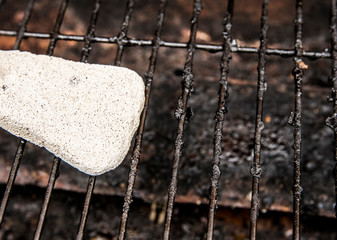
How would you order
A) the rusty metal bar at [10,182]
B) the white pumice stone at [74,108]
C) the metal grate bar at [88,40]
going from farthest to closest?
the metal grate bar at [88,40], the rusty metal bar at [10,182], the white pumice stone at [74,108]

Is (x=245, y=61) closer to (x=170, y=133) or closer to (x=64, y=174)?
(x=170, y=133)

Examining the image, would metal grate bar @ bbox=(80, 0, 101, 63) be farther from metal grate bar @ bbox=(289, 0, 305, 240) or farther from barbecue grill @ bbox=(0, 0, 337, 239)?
metal grate bar @ bbox=(289, 0, 305, 240)

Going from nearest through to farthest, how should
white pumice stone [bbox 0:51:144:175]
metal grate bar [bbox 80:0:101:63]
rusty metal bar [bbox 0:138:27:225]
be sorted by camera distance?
white pumice stone [bbox 0:51:144:175], rusty metal bar [bbox 0:138:27:225], metal grate bar [bbox 80:0:101:63]

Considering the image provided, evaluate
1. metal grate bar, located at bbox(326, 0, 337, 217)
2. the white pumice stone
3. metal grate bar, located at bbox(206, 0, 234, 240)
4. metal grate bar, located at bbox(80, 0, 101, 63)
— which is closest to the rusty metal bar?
the white pumice stone

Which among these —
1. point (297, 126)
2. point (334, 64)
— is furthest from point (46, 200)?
point (334, 64)

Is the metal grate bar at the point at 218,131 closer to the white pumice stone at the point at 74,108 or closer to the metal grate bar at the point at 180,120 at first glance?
the metal grate bar at the point at 180,120

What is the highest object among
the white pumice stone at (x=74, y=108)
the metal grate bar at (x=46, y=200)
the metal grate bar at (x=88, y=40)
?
the metal grate bar at (x=88, y=40)

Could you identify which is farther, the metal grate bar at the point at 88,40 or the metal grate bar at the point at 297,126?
the metal grate bar at the point at 88,40

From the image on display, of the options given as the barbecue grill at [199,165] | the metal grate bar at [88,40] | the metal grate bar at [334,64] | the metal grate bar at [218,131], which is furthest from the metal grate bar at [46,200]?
the metal grate bar at [334,64]

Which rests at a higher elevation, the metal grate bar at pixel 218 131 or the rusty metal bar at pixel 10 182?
the metal grate bar at pixel 218 131
